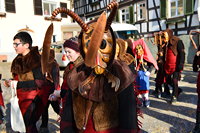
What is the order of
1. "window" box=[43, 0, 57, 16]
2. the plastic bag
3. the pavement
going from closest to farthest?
the plastic bag < the pavement < "window" box=[43, 0, 57, 16]

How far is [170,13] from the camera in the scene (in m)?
13.8

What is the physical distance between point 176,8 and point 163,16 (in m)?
0.96

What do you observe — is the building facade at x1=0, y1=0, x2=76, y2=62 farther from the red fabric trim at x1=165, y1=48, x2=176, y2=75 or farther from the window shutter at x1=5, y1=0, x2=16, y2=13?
the red fabric trim at x1=165, y1=48, x2=176, y2=75

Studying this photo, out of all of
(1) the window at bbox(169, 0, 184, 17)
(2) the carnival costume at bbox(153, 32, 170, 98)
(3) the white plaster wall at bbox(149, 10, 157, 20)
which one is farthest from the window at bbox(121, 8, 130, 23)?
(2) the carnival costume at bbox(153, 32, 170, 98)

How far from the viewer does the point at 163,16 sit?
1389cm

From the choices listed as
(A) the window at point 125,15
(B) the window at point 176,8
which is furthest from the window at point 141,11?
(B) the window at point 176,8

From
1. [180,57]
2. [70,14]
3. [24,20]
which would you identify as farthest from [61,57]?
[70,14]

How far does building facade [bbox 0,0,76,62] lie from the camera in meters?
14.5

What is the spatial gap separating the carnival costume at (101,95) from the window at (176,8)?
1304 centimetres

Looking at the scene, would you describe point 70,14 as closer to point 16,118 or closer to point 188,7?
point 16,118

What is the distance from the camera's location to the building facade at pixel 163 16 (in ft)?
39.9

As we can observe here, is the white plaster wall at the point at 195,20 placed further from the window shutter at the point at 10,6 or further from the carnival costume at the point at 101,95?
the window shutter at the point at 10,6

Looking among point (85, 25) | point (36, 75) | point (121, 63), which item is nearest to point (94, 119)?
point (121, 63)

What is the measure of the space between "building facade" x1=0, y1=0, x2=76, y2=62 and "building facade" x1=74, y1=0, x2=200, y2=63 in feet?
18.2
